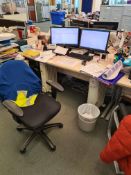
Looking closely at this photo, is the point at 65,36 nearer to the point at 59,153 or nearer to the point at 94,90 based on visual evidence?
the point at 94,90

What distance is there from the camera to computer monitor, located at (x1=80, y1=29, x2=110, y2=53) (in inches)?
77.3

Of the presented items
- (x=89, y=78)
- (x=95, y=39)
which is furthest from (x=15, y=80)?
(x=95, y=39)

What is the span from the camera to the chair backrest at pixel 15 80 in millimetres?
1513

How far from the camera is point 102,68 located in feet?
5.90

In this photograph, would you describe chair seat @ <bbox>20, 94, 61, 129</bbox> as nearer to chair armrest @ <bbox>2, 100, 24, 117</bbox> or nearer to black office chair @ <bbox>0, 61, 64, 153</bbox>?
black office chair @ <bbox>0, 61, 64, 153</bbox>

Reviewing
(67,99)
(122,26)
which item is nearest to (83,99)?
(67,99)

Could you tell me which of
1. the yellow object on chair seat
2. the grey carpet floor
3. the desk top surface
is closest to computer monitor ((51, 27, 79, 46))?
the desk top surface

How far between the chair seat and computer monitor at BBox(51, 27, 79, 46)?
1039mm

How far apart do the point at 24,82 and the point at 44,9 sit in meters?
7.93

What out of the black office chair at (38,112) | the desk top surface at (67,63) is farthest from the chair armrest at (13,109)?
the desk top surface at (67,63)

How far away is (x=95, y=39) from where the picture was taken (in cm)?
205

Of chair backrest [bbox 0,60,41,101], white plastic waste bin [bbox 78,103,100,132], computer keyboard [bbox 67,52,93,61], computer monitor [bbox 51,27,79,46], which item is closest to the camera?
chair backrest [bbox 0,60,41,101]

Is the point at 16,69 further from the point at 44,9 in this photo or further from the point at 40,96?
the point at 44,9

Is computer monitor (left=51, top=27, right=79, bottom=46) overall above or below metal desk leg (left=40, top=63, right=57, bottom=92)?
above
